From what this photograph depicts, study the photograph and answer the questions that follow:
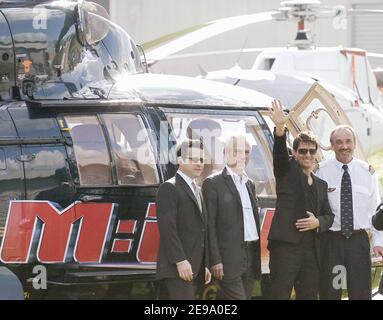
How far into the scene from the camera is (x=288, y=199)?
6.85m

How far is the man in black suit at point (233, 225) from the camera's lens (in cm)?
651

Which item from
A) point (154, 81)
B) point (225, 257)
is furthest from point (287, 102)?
point (225, 257)

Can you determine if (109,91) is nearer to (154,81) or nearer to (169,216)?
(154,81)

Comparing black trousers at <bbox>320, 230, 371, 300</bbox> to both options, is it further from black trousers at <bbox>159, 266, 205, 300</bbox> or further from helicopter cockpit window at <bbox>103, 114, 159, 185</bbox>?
helicopter cockpit window at <bbox>103, 114, 159, 185</bbox>

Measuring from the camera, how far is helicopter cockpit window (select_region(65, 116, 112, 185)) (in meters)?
6.80

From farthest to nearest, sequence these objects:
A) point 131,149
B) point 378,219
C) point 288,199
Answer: point 131,149, point 288,199, point 378,219

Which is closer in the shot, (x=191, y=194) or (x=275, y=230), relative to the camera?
(x=191, y=194)

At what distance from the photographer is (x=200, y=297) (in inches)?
267

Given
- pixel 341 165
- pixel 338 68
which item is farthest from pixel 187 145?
pixel 338 68

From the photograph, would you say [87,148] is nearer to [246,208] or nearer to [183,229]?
[183,229]

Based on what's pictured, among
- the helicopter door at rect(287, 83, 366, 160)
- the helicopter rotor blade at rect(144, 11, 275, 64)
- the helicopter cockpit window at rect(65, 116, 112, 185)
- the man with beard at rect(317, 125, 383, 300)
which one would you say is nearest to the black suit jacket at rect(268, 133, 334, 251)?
the man with beard at rect(317, 125, 383, 300)

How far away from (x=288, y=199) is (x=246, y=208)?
36 centimetres

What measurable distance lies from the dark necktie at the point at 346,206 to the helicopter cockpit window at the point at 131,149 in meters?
1.25

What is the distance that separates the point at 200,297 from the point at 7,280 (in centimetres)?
126
